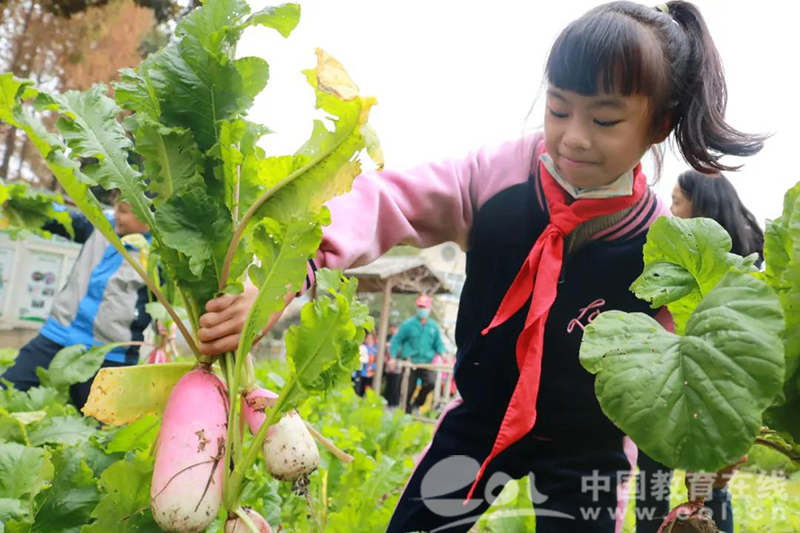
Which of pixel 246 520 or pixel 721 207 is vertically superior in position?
pixel 721 207

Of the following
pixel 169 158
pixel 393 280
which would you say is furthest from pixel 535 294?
pixel 393 280

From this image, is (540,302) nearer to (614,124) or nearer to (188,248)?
(614,124)

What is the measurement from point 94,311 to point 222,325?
242 centimetres

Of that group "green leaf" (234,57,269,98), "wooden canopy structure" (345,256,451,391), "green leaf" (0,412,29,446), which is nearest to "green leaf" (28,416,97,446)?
"green leaf" (0,412,29,446)

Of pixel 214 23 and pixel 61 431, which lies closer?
pixel 214 23

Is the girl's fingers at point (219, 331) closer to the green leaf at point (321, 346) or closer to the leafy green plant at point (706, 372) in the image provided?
the green leaf at point (321, 346)

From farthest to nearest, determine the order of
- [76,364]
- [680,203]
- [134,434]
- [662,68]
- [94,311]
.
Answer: [680,203], [94,311], [76,364], [662,68], [134,434]

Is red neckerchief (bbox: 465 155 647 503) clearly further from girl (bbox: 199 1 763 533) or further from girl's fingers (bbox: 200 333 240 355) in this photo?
girl's fingers (bbox: 200 333 240 355)

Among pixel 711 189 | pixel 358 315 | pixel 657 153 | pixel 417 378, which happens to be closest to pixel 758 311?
pixel 358 315

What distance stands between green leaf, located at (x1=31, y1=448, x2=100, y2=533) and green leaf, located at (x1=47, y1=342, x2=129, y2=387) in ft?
2.47

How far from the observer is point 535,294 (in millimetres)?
1481

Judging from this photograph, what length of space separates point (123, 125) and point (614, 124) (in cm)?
95

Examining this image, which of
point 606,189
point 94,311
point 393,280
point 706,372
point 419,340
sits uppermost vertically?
point 606,189

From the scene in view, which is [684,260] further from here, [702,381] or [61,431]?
[61,431]
